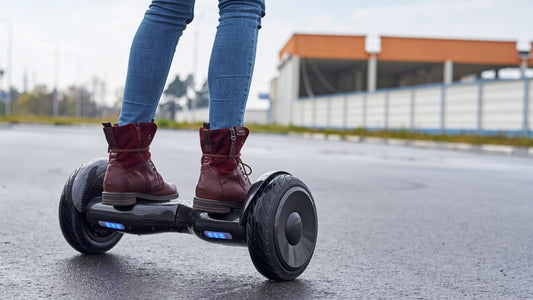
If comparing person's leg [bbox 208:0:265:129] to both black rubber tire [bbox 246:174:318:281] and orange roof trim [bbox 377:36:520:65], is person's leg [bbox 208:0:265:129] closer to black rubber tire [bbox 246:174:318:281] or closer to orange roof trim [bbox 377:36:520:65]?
black rubber tire [bbox 246:174:318:281]

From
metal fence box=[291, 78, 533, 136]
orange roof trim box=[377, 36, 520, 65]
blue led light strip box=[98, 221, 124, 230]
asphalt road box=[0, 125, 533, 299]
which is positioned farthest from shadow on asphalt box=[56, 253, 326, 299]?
orange roof trim box=[377, 36, 520, 65]

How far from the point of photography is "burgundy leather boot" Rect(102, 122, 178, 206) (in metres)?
2.18

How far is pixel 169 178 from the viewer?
6094mm

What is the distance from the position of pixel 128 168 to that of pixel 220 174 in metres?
0.35

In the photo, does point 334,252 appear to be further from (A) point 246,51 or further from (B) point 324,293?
(A) point 246,51

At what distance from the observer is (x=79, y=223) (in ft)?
7.47

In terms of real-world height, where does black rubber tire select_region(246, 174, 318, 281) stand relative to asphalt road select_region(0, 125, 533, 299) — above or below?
above

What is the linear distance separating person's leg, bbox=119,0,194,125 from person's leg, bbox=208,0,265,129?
217mm

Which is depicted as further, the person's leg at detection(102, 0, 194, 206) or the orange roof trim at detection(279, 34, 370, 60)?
the orange roof trim at detection(279, 34, 370, 60)

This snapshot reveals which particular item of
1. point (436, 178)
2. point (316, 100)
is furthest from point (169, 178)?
point (316, 100)

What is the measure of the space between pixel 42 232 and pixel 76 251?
558mm

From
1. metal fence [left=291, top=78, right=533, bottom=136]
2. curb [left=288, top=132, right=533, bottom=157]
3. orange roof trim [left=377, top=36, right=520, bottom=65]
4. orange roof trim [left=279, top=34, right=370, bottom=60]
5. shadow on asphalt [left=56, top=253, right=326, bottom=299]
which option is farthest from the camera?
orange roof trim [left=377, top=36, right=520, bottom=65]

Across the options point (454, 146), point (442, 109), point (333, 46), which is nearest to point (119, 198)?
point (454, 146)

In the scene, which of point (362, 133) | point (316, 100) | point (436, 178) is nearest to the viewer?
point (436, 178)
